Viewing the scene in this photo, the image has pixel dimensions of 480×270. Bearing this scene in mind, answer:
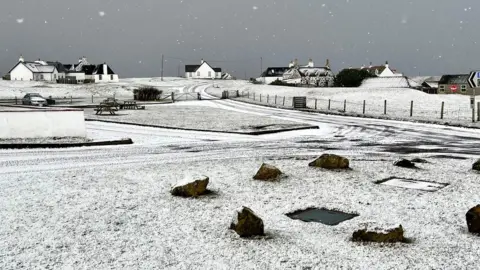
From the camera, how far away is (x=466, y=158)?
13.1 m

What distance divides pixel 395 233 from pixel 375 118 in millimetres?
25829

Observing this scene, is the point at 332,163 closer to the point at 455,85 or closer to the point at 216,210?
the point at 216,210

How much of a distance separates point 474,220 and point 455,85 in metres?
77.6

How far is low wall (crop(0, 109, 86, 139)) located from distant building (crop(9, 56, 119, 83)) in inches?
3852

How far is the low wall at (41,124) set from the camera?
16656mm

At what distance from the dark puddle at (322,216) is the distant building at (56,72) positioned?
362 ft

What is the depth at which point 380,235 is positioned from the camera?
588 centimetres

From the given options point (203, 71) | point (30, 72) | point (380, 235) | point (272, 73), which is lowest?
point (380, 235)

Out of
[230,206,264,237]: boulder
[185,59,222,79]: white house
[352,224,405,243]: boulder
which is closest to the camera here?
[352,224,405,243]: boulder

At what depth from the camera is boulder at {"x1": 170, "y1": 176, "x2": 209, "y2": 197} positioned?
8.34m

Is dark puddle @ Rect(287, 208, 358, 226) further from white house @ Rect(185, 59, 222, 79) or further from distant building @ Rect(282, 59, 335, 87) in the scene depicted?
white house @ Rect(185, 59, 222, 79)

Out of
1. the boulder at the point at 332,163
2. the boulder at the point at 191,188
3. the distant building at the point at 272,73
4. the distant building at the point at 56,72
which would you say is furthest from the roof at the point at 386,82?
the distant building at the point at 56,72

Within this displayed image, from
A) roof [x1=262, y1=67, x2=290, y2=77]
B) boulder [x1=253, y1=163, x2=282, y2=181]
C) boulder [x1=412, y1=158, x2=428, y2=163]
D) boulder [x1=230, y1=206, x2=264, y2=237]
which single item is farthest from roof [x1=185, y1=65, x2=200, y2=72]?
boulder [x1=230, y1=206, x2=264, y2=237]

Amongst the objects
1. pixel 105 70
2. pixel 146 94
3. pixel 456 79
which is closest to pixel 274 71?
pixel 105 70
